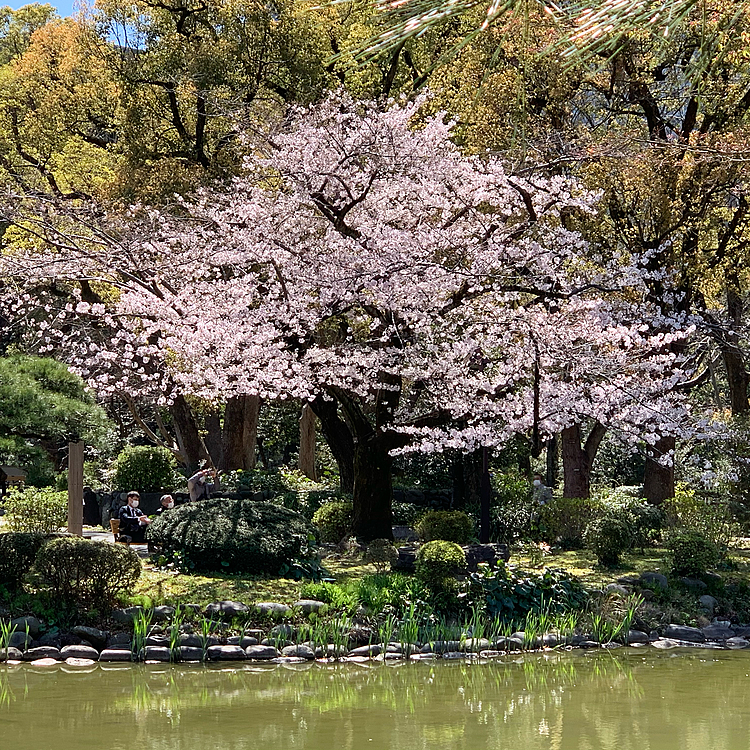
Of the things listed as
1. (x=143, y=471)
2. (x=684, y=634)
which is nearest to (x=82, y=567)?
(x=684, y=634)

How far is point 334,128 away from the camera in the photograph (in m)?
14.3

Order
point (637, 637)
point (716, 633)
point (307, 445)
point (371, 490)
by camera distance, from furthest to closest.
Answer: point (307, 445) < point (371, 490) < point (716, 633) < point (637, 637)

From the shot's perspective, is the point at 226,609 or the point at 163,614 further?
the point at 226,609

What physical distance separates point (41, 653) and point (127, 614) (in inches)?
38.9

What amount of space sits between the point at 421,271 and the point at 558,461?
70.2 feet

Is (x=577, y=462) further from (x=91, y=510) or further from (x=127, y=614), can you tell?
(x=127, y=614)

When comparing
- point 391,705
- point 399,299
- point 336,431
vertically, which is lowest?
point 391,705

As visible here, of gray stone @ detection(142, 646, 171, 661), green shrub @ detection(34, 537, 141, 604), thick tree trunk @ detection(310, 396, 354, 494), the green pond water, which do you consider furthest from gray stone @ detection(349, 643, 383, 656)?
thick tree trunk @ detection(310, 396, 354, 494)

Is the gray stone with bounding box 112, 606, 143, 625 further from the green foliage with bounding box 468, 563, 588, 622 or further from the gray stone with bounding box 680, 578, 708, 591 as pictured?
the gray stone with bounding box 680, 578, 708, 591

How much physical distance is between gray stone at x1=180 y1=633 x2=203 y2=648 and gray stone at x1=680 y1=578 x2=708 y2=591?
6603 millimetres

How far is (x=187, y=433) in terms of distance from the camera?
73.2 feet

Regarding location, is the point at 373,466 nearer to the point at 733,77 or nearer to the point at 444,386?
the point at 444,386

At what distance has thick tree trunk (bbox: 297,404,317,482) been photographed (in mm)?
26781

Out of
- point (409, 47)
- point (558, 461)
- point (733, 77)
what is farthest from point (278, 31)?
point (558, 461)
